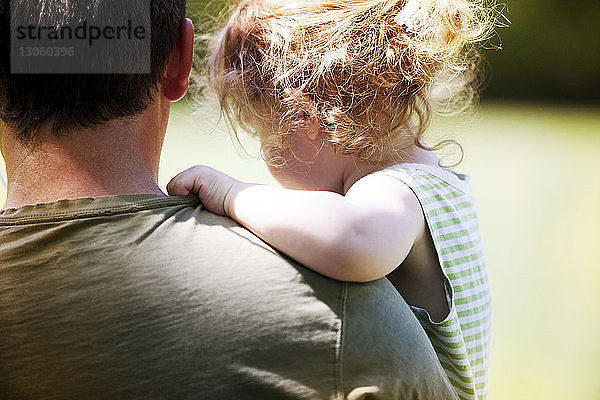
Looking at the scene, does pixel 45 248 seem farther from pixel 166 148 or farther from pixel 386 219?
pixel 166 148

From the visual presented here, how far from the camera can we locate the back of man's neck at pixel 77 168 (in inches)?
46.5

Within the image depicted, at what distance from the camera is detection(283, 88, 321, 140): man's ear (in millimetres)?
1775

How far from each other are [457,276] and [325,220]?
1.40 ft

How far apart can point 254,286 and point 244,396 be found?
0.15 m

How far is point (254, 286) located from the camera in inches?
43.9

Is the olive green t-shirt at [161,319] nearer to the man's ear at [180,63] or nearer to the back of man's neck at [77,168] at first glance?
the back of man's neck at [77,168]

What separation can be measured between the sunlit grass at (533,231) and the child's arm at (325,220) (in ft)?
2.56

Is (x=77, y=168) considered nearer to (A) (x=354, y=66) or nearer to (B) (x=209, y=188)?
(B) (x=209, y=188)

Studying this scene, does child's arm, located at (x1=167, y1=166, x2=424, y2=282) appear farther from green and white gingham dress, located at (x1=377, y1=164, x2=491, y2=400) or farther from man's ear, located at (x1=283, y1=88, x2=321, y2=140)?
man's ear, located at (x1=283, y1=88, x2=321, y2=140)

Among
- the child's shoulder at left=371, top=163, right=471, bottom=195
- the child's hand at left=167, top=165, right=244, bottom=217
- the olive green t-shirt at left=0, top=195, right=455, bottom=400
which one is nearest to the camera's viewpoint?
the olive green t-shirt at left=0, top=195, right=455, bottom=400

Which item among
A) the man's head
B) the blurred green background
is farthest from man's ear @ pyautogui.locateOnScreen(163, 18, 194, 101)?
the blurred green background

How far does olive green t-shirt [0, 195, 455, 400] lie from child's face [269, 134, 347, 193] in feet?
2.26

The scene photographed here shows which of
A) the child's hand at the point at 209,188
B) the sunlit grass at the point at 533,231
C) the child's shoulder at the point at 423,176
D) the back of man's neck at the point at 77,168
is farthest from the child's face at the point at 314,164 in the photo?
the back of man's neck at the point at 77,168

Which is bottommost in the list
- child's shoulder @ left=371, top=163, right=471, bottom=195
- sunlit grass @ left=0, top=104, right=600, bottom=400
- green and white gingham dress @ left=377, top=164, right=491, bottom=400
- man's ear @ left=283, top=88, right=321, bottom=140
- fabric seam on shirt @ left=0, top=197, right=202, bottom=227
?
sunlit grass @ left=0, top=104, right=600, bottom=400
